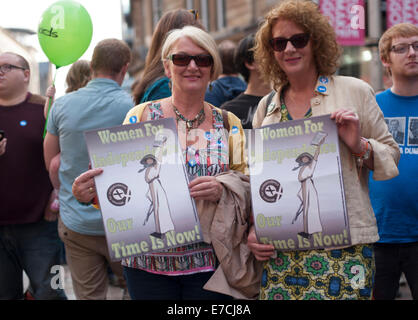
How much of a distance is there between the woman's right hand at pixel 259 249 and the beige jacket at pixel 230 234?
0.06 m

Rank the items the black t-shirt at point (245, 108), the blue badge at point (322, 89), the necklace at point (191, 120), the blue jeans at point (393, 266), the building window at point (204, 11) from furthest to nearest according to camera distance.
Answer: the building window at point (204, 11)
the black t-shirt at point (245, 108)
the blue jeans at point (393, 266)
the necklace at point (191, 120)
the blue badge at point (322, 89)

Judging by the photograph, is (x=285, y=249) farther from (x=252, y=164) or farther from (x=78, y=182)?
(x=78, y=182)

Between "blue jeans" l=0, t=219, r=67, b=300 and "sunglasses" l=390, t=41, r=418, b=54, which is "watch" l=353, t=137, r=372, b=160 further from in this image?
"blue jeans" l=0, t=219, r=67, b=300

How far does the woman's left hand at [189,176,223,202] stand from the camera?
2176mm

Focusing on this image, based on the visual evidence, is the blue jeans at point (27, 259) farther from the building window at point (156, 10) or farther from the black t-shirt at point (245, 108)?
the building window at point (156, 10)

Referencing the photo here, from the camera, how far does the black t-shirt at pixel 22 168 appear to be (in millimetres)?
3750

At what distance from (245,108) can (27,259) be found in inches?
76.7

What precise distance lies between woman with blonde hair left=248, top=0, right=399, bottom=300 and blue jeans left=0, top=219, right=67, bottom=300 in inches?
83.1

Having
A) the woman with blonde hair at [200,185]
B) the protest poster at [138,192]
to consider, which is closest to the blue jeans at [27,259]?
the woman with blonde hair at [200,185]

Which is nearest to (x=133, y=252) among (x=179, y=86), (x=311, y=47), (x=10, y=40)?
(x=179, y=86)

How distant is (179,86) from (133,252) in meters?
A: 0.77

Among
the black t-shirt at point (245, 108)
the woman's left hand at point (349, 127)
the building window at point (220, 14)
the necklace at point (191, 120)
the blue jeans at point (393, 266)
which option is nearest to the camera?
the woman's left hand at point (349, 127)

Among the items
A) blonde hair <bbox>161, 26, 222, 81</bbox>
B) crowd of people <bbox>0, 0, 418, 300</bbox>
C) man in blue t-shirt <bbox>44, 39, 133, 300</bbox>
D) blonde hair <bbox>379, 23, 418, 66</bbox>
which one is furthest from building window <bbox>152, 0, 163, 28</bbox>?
blonde hair <bbox>161, 26, 222, 81</bbox>

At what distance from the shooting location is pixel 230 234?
2252 mm
